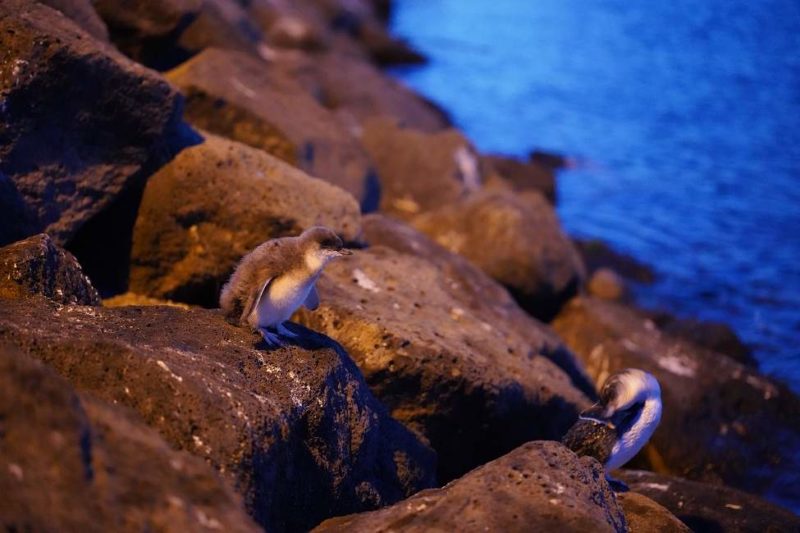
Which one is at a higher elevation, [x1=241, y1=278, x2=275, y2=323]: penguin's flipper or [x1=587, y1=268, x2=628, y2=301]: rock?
[x1=241, y1=278, x2=275, y2=323]: penguin's flipper

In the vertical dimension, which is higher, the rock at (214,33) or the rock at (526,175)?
the rock at (214,33)

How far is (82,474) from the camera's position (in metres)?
2.93

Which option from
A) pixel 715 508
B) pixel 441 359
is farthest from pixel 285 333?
pixel 715 508

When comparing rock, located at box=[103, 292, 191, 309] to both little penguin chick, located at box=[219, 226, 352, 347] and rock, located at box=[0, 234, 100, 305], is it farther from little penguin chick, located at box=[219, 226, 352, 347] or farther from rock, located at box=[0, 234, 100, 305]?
little penguin chick, located at box=[219, 226, 352, 347]

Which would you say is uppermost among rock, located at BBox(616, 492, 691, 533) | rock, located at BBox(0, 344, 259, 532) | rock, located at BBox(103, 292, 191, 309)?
rock, located at BBox(0, 344, 259, 532)

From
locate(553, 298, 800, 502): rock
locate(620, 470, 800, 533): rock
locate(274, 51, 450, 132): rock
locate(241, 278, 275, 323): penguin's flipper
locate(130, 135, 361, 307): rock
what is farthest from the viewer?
locate(274, 51, 450, 132): rock

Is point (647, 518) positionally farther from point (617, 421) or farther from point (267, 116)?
point (267, 116)

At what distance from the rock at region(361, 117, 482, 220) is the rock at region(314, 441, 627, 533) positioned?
789 centimetres

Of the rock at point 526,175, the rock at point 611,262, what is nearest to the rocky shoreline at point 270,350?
the rock at point 611,262

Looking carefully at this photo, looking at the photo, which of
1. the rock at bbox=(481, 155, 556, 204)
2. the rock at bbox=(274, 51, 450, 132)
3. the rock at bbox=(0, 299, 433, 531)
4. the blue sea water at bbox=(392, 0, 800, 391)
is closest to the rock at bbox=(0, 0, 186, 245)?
the rock at bbox=(0, 299, 433, 531)

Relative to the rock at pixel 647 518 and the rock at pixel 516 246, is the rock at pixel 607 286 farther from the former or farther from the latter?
the rock at pixel 647 518

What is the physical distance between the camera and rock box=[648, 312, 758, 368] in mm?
10273

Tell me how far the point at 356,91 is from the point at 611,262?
5370 millimetres

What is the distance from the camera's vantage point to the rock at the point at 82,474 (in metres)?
2.85
